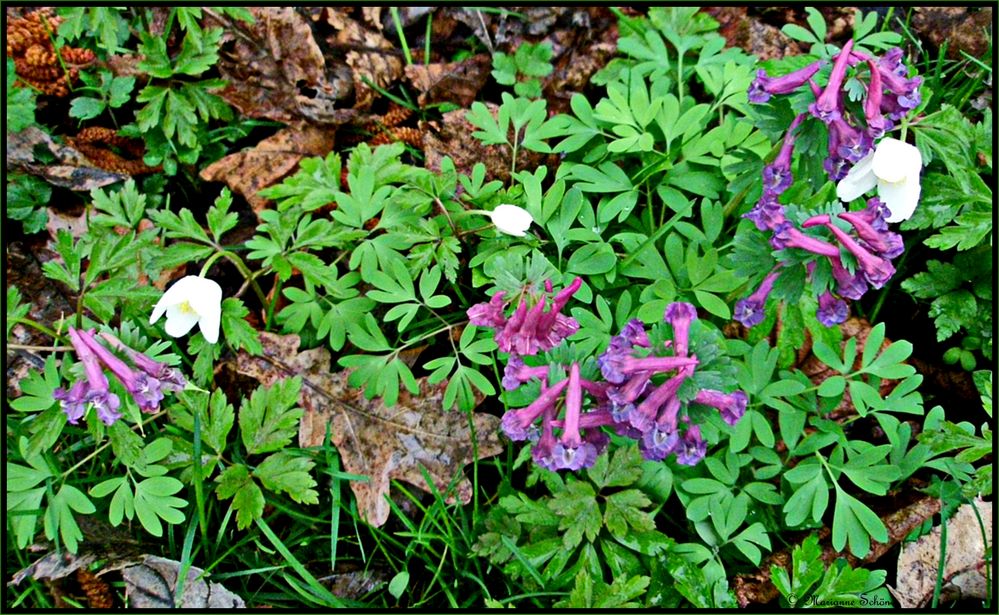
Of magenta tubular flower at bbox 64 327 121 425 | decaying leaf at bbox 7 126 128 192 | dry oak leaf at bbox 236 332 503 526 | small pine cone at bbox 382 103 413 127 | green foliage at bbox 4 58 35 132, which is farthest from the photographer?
small pine cone at bbox 382 103 413 127

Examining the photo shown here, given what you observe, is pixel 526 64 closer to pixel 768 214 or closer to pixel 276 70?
pixel 276 70

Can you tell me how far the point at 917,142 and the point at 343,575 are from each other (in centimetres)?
290

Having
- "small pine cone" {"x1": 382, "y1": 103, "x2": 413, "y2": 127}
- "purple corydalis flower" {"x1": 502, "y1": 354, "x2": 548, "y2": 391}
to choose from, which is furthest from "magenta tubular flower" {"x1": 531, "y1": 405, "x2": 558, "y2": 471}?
"small pine cone" {"x1": 382, "y1": 103, "x2": 413, "y2": 127}

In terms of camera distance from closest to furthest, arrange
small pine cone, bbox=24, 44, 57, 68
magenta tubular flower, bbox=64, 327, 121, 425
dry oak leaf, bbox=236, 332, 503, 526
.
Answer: magenta tubular flower, bbox=64, 327, 121, 425
dry oak leaf, bbox=236, 332, 503, 526
small pine cone, bbox=24, 44, 57, 68

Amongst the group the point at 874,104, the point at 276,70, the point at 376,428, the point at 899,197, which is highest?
the point at 874,104

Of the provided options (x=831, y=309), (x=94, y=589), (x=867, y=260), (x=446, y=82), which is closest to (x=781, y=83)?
(x=867, y=260)

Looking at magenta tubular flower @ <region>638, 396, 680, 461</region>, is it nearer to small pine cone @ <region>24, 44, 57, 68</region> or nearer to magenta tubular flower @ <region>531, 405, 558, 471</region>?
magenta tubular flower @ <region>531, 405, 558, 471</region>

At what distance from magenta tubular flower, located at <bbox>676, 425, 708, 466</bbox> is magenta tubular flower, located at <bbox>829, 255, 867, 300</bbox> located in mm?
638

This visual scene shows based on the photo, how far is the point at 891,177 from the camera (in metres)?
2.43

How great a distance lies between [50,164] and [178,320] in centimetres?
148

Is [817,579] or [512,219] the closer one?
[817,579]

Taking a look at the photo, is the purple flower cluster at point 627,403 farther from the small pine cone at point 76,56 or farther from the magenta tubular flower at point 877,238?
the small pine cone at point 76,56

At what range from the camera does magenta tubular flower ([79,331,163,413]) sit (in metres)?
2.48

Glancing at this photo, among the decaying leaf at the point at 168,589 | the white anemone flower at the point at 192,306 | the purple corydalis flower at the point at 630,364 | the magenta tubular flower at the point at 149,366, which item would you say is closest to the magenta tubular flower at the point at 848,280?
the purple corydalis flower at the point at 630,364
